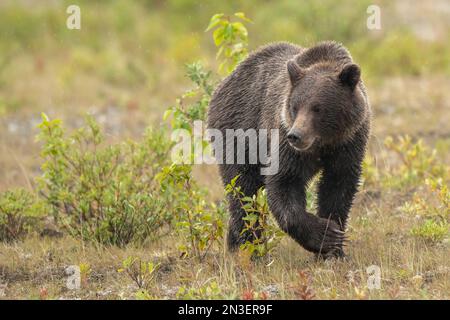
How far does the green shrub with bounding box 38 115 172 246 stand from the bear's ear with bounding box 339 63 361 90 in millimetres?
2265

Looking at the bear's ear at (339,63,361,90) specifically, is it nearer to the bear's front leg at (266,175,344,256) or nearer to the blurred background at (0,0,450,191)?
the bear's front leg at (266,175,344,256)

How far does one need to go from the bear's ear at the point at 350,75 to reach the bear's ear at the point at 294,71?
1.08ft

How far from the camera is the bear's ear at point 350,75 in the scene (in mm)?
5836

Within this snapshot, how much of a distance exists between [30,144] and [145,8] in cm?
874

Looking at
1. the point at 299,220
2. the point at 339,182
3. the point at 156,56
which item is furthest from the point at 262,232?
the point at 156,56

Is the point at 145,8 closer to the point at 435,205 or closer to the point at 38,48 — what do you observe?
the point at 38,48

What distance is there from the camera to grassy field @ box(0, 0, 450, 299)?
6.09 meters

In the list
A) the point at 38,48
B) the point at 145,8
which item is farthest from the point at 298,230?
the point at 145,8

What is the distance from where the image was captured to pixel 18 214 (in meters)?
7.84

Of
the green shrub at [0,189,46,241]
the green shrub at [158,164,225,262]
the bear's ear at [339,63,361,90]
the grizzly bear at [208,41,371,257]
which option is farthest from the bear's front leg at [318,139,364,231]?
the green shrub at [0,189,46,241]

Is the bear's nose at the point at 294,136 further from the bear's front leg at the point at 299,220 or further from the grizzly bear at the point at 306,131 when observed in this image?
the bear's front leg at the point at 299,220

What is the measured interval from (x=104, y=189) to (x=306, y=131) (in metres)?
2.71

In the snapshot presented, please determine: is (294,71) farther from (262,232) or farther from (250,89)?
(262,232)
